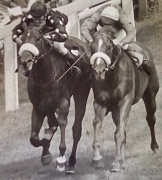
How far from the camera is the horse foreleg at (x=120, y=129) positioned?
4.64 ft

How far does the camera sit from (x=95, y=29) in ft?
4.75

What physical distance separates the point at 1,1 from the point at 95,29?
14.2 inches

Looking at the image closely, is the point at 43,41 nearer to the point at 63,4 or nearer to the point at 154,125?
the point at 63,4

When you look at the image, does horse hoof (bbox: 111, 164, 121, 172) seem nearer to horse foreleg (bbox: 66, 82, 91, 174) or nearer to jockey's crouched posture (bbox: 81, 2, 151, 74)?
horse foreleg (bbox: 66, 82, 91, 174)

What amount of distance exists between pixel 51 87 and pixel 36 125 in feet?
0.36

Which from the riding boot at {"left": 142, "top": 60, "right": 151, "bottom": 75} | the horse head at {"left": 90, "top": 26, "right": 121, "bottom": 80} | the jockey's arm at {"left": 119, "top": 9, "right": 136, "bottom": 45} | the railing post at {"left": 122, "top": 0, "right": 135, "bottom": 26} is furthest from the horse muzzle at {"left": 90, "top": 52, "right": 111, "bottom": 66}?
the railing post at {"left": 122, "top": 0, "right": 135, "bottom": 26}

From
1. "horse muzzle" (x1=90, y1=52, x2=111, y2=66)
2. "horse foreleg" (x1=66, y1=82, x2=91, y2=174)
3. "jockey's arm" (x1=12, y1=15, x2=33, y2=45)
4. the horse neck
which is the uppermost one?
"jockey's arm" (x1=12, y1=15, x2=33, y2=45)

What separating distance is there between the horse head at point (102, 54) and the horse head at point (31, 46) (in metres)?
0.12

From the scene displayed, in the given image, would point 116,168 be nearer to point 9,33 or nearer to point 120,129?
point 120,129

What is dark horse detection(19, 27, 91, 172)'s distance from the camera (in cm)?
131

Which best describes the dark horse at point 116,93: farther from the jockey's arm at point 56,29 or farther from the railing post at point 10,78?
the railing post at point 10,78

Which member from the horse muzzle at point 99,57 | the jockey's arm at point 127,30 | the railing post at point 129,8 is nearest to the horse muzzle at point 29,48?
the horse muzzle at point 99,57

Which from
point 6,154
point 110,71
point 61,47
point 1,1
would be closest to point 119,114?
point 110,71

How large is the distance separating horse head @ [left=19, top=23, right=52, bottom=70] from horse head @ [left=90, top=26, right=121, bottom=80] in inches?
4.6
